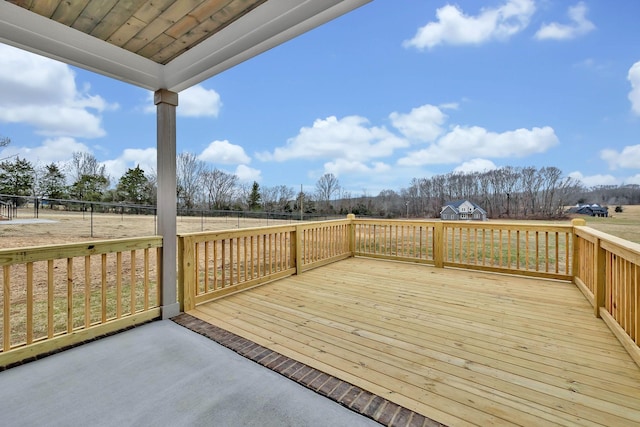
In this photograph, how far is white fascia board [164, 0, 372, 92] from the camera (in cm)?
176

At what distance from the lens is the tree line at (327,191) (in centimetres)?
347

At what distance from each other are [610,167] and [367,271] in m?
4.41

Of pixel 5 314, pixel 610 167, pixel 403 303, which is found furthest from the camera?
pixel 610 167

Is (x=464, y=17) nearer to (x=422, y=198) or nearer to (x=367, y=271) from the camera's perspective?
(x=422, y=198)

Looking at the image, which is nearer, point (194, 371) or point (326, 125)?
point (194, 371)

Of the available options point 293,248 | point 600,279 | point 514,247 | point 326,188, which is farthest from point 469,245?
point 326,188

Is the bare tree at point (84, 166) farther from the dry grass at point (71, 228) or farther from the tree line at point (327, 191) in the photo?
the dry grass at point (71, 228)

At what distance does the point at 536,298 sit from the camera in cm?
336

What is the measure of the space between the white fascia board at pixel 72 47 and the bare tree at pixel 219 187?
5.63m

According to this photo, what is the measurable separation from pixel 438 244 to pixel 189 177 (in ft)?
22.1

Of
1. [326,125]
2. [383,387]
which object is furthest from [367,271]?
[326,125]

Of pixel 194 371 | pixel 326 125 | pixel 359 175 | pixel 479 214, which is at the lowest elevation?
pixel 194 371

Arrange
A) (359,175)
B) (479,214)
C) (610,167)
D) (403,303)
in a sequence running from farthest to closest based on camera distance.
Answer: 1. (359,175)
2. (479,214)
3. (610,167)
4. (403,303)

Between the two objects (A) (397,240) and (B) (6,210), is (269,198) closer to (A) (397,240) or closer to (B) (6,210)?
(A) (397,240)
